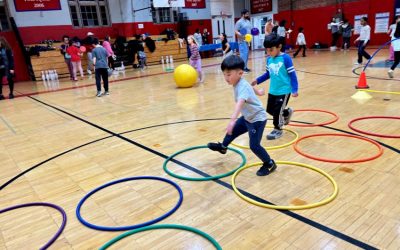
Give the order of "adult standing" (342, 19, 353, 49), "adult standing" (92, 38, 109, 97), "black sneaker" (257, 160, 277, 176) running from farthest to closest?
"adult standing" (342, 19, 353, 49) < "adult standing" (92, 38, 109, 97) < "black sneaker" (257, 160, 277, 176)

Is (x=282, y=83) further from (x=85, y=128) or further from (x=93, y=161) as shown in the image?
(x=85, y=128)

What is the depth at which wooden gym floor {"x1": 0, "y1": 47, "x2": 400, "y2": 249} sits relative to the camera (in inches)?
97.0

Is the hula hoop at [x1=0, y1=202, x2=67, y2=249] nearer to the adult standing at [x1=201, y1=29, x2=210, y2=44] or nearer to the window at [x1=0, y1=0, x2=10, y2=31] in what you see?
the window at [x1=0, y1=0, x2=10, y2=31]

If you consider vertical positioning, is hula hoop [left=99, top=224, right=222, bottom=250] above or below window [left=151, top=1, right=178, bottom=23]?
below

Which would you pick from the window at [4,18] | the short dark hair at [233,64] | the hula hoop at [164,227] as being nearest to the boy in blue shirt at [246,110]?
the short dark hair at [233,64]

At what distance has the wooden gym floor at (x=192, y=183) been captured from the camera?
2463 mm

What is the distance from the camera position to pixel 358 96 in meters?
6.57

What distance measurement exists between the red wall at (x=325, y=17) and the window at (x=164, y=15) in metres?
7.93

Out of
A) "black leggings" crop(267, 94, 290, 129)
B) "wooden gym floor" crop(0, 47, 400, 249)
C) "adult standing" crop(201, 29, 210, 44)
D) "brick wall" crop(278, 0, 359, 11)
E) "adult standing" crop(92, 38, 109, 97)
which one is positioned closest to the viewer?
"wooden gym floor" crop(0, 47, 400, 249)

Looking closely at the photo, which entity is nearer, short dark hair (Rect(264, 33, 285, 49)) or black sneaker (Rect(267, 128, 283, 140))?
short dark hair (Rect(264, 33, 285, 49))

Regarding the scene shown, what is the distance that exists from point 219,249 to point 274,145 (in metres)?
2.35

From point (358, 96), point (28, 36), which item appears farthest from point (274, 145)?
point (28, 36)

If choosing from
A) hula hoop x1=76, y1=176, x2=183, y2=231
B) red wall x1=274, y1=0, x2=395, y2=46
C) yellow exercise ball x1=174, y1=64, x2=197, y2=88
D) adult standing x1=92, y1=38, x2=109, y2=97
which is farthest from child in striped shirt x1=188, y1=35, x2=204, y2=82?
red wall x1=274, y1=0, x2=395, y2=46

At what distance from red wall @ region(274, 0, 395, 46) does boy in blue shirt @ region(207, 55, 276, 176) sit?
18.8 meters
